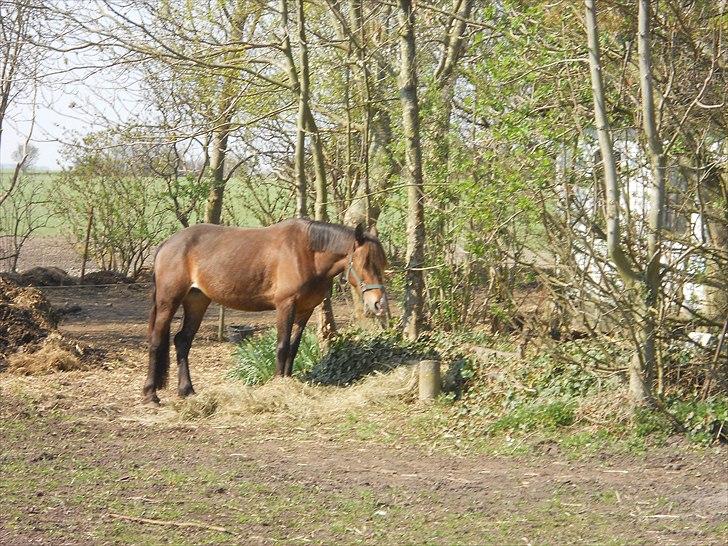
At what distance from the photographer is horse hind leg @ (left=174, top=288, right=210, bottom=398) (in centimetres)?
1047

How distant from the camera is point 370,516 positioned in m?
6.16

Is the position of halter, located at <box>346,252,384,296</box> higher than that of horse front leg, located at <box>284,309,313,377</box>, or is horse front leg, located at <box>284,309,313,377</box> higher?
halter, located at <box>346,252,384,296</box>

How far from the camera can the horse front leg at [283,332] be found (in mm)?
10086

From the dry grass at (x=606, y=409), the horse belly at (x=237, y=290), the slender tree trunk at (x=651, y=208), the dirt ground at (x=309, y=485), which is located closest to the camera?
the dirt ground at (x=309, y=485)

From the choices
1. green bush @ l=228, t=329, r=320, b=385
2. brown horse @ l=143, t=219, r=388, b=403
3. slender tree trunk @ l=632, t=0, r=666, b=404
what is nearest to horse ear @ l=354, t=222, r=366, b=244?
brown horse @ l=143, t=219, r=388, b=403

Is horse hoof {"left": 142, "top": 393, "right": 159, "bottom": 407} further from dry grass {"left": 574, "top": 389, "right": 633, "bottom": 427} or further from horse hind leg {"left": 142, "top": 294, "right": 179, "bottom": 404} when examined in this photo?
dry grass {"left": 574, "top": 389, "right": 633, "bottom": 427}

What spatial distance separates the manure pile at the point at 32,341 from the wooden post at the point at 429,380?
4547 mm

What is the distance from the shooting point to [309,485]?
6938 millimetres

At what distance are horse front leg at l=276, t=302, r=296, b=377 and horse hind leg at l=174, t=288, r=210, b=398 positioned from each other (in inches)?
40.1

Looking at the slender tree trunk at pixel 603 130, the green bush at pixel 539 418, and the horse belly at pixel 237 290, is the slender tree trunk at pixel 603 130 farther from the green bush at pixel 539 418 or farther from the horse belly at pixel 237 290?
the horse belly at pixel 237 290

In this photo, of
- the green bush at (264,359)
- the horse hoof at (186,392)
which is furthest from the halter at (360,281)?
the horse hoof at (186,392)

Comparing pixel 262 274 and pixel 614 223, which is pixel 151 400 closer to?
pixel 262 274

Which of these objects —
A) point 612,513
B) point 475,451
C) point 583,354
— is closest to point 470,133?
point 583,354

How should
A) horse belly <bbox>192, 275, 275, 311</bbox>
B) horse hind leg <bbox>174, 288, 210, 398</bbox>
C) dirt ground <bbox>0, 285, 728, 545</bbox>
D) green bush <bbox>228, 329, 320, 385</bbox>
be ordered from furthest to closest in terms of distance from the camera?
1. green bush <bbox>228, 329, 320, 385</bbox>
2. horse hind leg <bbox>174, 288, 210, 398</bbox>
3. horse belly <bbox>192, 275, 275, 311</bbox>
4. dirt ground <bbox>0, 285, 728, 545</bbox>
